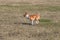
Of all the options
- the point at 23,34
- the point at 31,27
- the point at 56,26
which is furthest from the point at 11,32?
the point at 56,26

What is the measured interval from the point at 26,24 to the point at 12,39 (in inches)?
160

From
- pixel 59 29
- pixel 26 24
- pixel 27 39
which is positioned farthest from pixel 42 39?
pixel 26 24

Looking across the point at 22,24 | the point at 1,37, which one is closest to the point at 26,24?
the point at 22,24

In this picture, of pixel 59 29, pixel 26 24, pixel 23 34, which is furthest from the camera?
pixel 26 24

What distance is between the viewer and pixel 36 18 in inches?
656

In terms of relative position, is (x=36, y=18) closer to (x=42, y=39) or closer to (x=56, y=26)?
(x=56, y=26)

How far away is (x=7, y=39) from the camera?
12.2m

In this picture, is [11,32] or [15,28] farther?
[15,28]

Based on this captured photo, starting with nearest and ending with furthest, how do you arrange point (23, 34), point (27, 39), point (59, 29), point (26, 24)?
point (27, 39), point (23, 34), point (59, 29), point (26, 24)

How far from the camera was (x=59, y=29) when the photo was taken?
1458 centimetres

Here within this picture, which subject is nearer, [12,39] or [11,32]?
[12,39]

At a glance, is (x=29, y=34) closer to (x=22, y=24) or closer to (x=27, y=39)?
(x=27, y=39)

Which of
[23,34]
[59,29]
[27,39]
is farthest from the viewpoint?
[59,29]

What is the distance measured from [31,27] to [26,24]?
1028 millimetres
